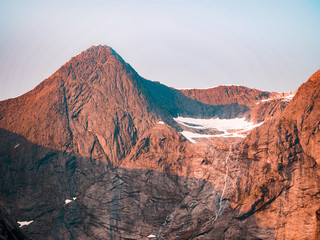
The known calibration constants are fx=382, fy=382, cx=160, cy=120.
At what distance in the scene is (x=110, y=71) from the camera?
142625 millimetres

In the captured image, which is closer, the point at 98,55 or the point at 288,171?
the point at 288,171

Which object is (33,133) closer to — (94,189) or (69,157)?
(69,157)

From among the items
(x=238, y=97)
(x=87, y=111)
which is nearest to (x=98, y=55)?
(x=87, y=111)

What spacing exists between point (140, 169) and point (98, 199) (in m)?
15.1

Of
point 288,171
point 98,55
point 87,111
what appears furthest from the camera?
point 98,55

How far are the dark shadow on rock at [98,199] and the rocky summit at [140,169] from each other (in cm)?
28

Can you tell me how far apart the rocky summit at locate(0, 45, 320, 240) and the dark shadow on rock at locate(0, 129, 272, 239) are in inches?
11.1

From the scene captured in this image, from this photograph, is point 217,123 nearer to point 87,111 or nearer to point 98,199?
point 87,111

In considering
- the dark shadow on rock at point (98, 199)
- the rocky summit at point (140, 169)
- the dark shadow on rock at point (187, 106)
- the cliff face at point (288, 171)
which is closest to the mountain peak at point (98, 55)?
the rocky summit at point (140, 169)

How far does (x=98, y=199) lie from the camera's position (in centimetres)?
10738

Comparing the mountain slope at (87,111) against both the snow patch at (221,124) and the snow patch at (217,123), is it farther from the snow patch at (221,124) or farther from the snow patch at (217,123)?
the snow patch at (217,123)

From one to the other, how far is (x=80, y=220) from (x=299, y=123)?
65.4 m

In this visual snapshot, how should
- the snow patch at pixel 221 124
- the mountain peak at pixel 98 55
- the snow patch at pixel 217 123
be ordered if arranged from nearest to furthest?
the mountain peak at pixel 98 55, the snow patch at pixel 221 124, the snow patch at pixel 217 123

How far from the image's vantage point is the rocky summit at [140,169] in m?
96.4
